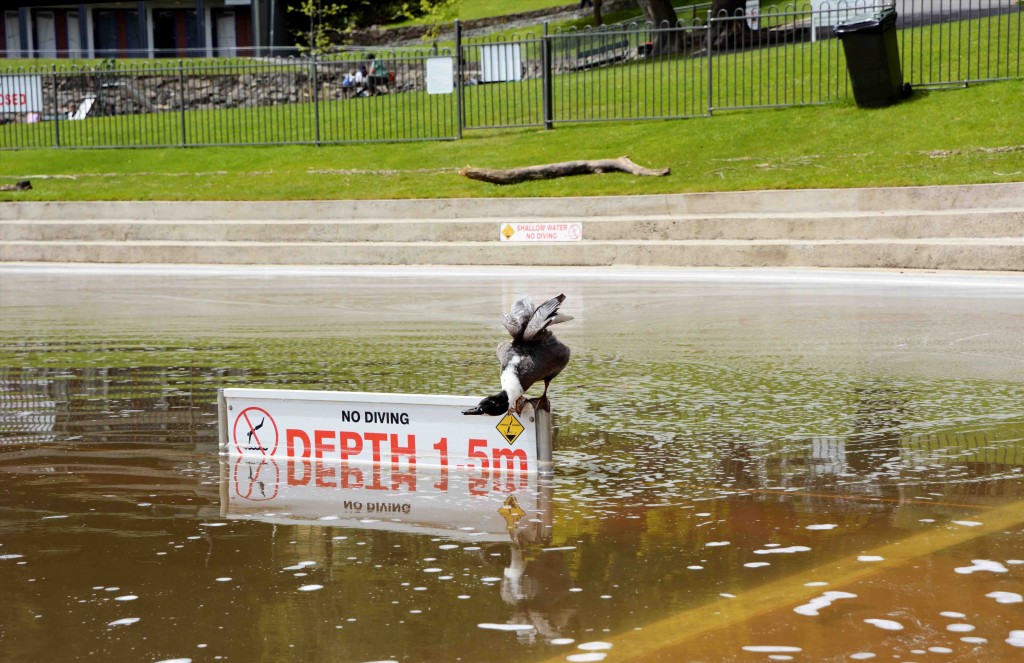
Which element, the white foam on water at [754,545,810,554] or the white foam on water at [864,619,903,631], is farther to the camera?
the white foam on water at [754,545,810,554]

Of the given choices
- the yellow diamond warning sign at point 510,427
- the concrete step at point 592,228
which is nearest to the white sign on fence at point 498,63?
the concrete step at point 592,228

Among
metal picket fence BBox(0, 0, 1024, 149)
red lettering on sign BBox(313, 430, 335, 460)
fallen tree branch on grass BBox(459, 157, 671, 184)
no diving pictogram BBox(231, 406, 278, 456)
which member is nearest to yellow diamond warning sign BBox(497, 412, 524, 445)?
red lettering on sign BBox(313, 430, 335, 460)

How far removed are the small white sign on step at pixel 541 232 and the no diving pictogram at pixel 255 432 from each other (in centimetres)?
1207

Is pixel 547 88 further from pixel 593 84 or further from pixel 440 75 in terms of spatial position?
pixel 440 75

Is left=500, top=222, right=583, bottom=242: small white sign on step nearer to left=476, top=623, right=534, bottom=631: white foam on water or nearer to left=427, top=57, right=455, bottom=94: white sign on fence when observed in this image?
left=427, top=57, right=455, bottom=94: white sign on fence

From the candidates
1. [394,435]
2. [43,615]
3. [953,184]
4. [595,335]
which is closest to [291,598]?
[43,615]

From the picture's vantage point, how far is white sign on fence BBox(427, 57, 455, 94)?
84.3ft

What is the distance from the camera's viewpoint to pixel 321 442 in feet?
21.9

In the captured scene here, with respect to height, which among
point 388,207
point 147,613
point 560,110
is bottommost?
point 147,613

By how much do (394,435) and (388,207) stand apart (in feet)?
46.6

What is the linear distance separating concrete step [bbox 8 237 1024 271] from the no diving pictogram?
11014mm

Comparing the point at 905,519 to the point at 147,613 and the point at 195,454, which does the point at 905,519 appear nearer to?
the point at 147,613

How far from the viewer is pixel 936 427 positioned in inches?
287

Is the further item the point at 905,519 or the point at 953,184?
the point at 953,184
